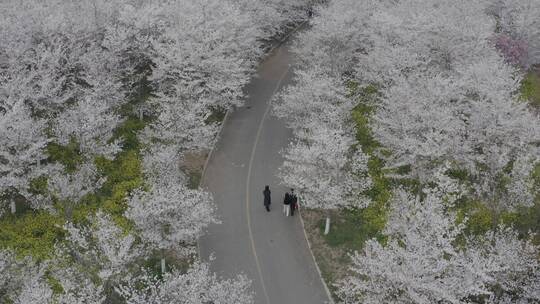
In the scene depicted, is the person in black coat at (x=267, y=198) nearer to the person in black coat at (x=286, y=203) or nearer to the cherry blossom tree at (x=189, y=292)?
the person in black coat at (x=286, y=203)

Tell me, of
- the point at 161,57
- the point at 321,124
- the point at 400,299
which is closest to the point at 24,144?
the point at 161,57

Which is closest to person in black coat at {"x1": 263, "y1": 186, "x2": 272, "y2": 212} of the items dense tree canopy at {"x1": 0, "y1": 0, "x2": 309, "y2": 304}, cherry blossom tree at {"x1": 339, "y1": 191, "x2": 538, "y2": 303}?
dense tree canopy at {"x1": 0, "y1": 0, "x2": 309, "y2": 304}

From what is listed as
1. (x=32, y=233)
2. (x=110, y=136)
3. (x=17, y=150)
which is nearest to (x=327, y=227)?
(x=110, y=136)

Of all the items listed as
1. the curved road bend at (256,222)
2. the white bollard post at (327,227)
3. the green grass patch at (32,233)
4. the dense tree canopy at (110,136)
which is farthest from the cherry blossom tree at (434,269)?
the green grass patch at (32,233)

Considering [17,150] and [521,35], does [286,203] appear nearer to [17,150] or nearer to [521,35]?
[17,150]

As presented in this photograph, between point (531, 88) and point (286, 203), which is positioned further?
point (531, 88)

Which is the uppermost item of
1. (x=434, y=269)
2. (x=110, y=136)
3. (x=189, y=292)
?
(x=110, y=136)

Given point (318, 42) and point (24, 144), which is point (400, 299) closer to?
point (24, 144)
